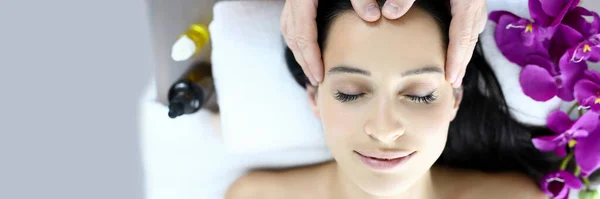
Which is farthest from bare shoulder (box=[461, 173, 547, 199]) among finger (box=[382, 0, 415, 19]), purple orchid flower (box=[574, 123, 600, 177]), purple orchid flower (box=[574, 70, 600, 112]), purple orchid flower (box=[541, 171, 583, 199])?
finger (box=[382, 0, 415, 19])

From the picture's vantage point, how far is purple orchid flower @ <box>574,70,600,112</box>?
1.22 metres

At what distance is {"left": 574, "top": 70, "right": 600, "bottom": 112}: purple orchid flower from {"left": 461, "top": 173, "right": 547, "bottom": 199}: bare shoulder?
239 millimetres

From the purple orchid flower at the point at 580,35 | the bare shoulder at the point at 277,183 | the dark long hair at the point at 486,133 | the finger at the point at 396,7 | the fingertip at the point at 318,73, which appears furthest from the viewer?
the bare shoulder at the point at 277,183

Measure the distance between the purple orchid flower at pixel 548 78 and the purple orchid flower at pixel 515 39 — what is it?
16 mm

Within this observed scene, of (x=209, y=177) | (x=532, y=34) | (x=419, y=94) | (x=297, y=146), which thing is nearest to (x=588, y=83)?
(x=532, y=34)

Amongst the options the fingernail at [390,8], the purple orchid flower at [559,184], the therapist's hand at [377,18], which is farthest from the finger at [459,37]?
the purple orchid flower at [559,184]

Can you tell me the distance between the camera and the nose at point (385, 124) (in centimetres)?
105

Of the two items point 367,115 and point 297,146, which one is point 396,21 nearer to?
point 367,115

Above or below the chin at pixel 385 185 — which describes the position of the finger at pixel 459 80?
above

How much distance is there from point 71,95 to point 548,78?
1.13 metres

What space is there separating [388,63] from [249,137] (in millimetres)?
493

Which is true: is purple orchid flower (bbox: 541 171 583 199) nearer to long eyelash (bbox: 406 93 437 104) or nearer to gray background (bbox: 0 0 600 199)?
long eyelash (bbox: 406 93 437 104)

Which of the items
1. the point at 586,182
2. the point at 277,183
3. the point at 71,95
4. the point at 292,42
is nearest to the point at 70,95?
the point at 71,95

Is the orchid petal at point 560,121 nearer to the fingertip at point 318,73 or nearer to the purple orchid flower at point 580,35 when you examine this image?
the purple orchid flower at point 580,35
